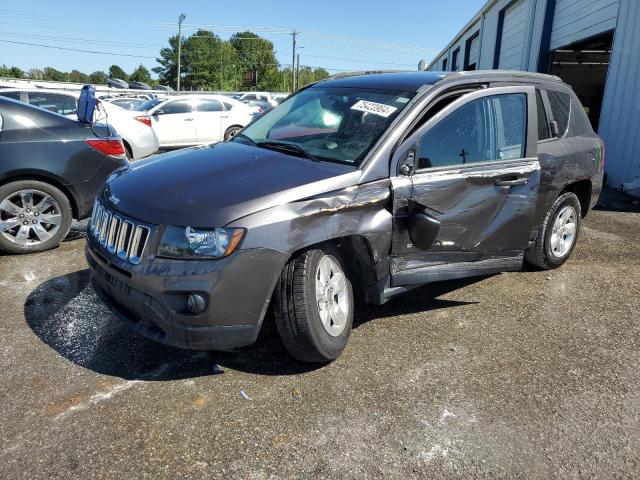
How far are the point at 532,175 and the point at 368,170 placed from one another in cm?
155

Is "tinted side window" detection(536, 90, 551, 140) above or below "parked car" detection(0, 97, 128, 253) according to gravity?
above

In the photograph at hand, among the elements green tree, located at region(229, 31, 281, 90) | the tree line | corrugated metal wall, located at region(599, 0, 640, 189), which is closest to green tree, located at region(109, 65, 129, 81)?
the tree line

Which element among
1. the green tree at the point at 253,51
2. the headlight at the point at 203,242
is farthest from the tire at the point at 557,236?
the green tree at the point at 253,51

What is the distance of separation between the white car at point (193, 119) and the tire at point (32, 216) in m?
8.69

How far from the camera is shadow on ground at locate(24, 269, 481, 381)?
3012 mm

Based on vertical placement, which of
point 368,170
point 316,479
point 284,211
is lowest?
point 316,479

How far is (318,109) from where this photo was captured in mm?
3809

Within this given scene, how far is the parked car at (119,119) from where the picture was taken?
8602 mm

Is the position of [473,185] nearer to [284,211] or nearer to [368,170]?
[368,170]

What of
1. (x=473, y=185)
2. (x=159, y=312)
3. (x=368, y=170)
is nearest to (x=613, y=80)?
(x=473, y=185)

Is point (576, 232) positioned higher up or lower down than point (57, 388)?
higher up

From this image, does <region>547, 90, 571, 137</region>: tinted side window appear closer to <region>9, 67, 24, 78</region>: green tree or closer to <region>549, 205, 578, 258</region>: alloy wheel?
<region>549, 205, 578, 258</region>: alloy wheel

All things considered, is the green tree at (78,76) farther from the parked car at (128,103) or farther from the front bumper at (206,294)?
the front bumper at (206,294)

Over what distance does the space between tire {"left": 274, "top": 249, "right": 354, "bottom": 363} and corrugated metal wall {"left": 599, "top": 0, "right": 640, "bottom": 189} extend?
762 cm
